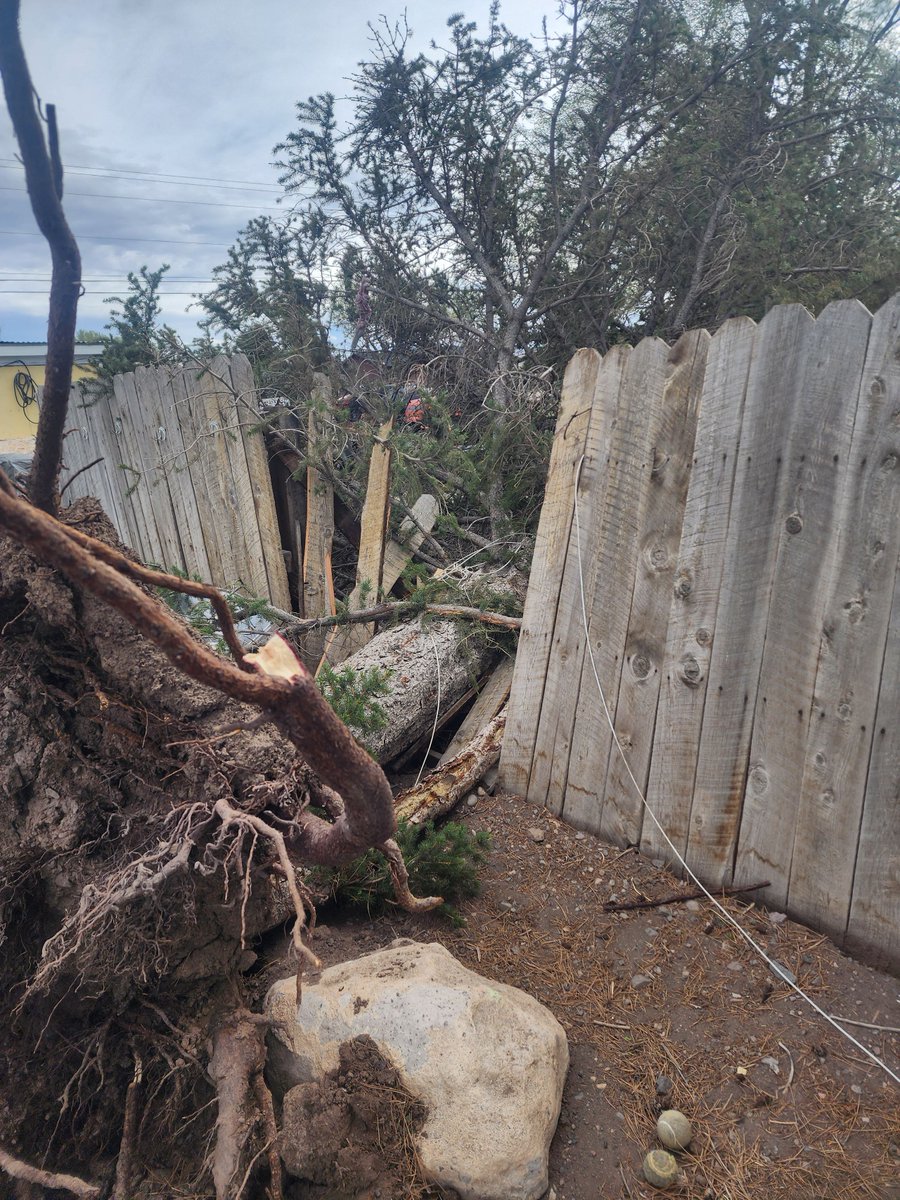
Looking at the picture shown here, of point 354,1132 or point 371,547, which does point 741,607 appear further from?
point 371,547

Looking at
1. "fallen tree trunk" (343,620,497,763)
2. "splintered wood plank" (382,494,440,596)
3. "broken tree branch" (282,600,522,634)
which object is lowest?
"fallen tree trunk" (343,620,497,763)

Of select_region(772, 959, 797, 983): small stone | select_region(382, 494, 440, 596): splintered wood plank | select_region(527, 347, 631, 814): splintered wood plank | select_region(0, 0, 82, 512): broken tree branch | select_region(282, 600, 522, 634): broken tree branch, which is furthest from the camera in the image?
select_region(382, 494, 440, 596): splintered wood plank

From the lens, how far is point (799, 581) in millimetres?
2477

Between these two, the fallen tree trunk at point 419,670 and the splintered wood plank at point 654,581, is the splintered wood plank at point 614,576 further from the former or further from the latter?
the fallen tree trunk at point 419,670

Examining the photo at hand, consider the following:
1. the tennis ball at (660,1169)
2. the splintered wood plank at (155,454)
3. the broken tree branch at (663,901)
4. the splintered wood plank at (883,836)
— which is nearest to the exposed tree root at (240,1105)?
the tennis ball at (660,1169)

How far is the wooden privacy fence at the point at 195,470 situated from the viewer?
586 cm

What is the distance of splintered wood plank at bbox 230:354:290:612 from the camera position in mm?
5688

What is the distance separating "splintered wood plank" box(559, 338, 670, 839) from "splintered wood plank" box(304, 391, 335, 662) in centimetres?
283

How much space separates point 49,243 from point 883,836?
284 centimetres

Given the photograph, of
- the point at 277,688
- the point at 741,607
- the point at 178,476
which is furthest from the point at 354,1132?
the point at 178,476

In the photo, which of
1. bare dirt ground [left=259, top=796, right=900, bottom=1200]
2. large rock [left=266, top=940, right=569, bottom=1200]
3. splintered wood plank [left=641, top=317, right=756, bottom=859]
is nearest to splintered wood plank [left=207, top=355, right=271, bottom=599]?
bare dirt ground [left=259, top=796, right=900, bottom=1200]

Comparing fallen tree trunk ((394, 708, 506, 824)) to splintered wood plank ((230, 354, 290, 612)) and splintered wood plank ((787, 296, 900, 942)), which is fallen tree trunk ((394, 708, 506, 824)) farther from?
splintered wood plank ((230, 354, 290, 612))

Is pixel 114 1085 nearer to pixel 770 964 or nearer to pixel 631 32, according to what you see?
pixel 770 964

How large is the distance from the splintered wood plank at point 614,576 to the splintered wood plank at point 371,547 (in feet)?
7.13
